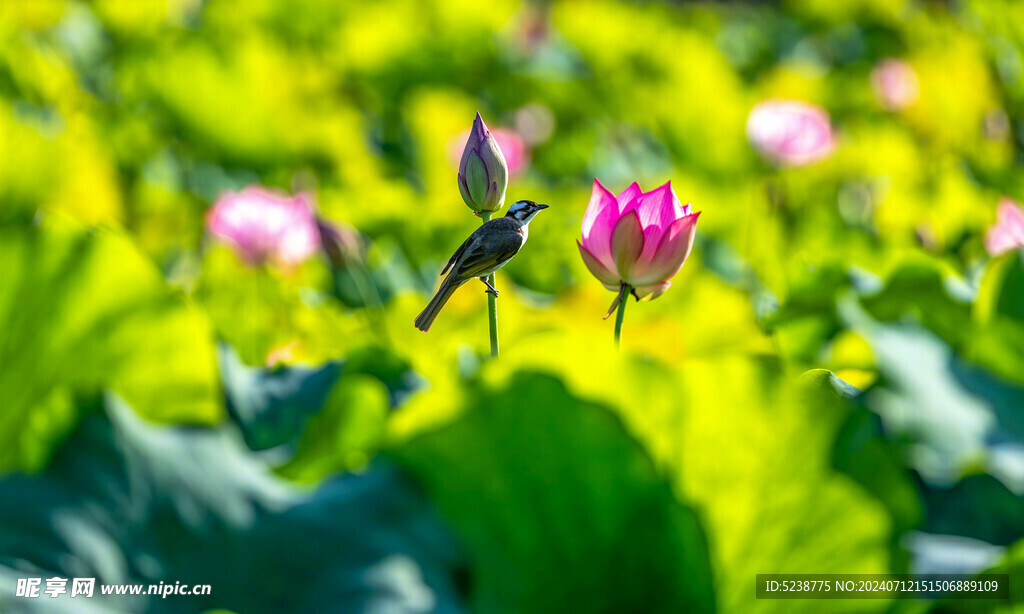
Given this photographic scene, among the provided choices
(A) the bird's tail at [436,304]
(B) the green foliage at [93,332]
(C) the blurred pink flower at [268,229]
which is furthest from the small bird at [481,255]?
(C) the blurred pink flower at [268,229]

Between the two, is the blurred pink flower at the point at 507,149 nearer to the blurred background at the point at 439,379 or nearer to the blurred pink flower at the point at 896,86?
the blurred background at the point at 439,379

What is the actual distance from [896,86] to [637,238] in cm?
159

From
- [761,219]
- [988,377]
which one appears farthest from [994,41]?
[988,377]

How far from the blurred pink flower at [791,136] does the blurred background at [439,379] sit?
0.06 ft

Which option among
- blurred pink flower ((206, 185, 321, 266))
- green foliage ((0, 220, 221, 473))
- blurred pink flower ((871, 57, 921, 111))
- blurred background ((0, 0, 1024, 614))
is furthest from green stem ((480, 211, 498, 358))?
blurred pink flower ((871, 57, 921, 111))

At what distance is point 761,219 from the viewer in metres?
1.01

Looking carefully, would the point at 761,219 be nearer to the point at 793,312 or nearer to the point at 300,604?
the point at 793,312

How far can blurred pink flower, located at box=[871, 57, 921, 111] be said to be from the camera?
1692mm

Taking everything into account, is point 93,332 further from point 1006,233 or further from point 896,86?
point 896,86

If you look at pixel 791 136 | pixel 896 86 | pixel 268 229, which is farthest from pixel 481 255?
pixel 896 86

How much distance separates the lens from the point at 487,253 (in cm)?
33

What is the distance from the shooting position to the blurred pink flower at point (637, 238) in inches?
14.0

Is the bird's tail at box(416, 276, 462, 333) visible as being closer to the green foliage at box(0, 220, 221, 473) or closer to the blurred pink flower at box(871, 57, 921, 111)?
the green foliage at box(0, 220, 221, 473)

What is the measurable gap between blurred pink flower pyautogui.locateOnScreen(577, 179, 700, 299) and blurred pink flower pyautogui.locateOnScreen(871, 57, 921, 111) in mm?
1505
